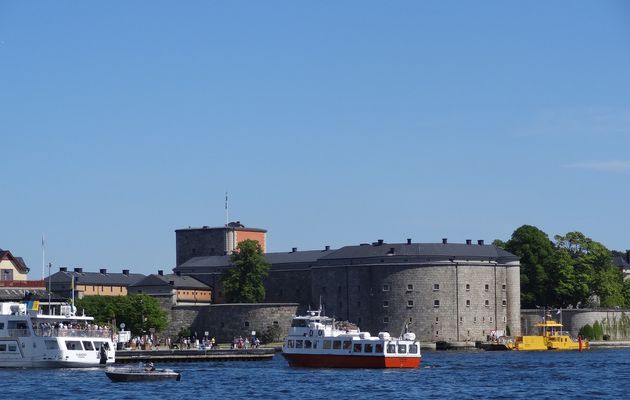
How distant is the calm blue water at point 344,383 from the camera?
70188mm

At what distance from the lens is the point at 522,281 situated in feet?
487

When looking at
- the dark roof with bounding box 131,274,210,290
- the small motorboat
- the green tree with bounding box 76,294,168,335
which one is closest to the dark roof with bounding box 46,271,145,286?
the dark roof with bounding box 131,274,210,290

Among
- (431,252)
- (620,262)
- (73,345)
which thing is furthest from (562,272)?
(73,345)

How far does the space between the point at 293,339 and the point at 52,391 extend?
25.1m

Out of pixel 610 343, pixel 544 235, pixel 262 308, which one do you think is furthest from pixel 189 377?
pixel 544 235

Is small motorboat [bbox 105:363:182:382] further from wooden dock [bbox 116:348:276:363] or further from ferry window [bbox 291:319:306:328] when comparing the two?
ferry window [bbox 291:319:306:328]

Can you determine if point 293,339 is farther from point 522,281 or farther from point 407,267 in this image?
point 522,281

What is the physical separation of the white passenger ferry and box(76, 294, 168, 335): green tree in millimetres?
34667

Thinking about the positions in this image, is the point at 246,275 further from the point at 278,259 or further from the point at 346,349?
the point at 346,349

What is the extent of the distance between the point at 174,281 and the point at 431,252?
25.7 m

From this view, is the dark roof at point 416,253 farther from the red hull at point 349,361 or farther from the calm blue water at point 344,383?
the red hull at point 349,361

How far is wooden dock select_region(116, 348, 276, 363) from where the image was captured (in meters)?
101

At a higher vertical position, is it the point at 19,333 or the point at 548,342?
the point at 19,333

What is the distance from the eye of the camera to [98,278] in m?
144
